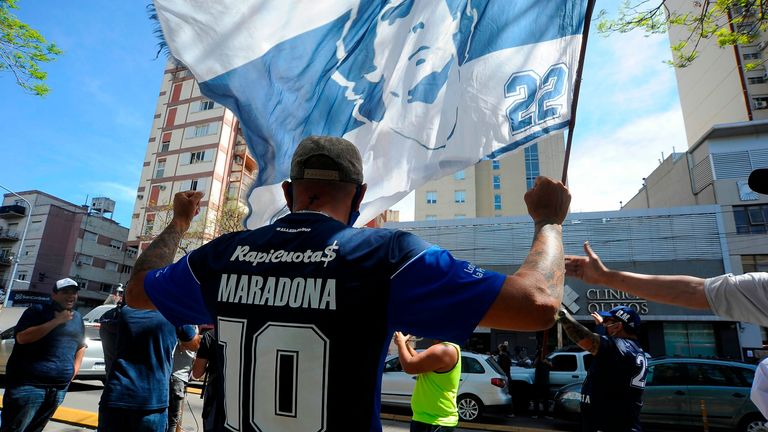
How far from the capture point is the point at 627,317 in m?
4.80

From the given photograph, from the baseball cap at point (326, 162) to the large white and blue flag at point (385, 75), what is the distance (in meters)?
1.19

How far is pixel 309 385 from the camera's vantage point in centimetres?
132

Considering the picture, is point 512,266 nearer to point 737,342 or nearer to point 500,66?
point 737,342

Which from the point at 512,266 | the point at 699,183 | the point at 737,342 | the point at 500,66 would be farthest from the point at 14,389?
the point at 699,183

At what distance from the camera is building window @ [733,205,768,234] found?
24.3 metres

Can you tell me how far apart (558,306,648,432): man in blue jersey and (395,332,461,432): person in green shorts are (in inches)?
46.9

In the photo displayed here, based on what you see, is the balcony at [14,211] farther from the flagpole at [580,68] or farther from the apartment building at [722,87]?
the apartment building at [722,87]

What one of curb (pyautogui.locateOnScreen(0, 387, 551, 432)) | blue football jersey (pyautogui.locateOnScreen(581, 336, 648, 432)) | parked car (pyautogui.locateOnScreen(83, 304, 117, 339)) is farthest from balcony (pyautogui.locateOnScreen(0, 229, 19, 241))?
blue football jersey (pyautogui.locateOnScreen(581, 336, 648, 432))

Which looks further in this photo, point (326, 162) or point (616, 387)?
point (616, 387)

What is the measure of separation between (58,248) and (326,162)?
56.5 m

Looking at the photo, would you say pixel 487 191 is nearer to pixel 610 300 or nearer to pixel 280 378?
pixel 610 300

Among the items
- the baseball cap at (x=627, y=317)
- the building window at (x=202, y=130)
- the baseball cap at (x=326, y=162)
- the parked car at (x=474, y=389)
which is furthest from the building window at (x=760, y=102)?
the baseball cap at (x=326, y=162)

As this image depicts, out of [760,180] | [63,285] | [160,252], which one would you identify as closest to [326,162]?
[160,252]

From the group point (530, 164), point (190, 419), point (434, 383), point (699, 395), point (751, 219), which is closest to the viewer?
point (434, 383)
